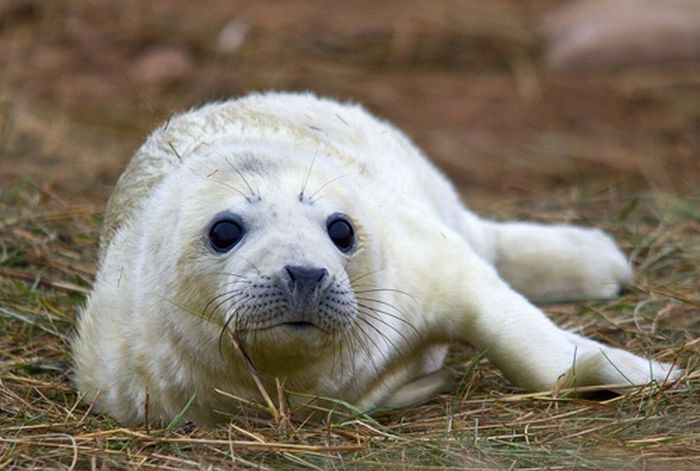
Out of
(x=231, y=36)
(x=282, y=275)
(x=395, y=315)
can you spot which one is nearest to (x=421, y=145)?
(x=231, y=36)

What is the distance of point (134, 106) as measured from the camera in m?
10.5

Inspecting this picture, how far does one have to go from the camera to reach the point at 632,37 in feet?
36.1

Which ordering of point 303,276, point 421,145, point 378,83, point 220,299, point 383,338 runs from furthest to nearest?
point 378,83 → point 421,145 → point 383,338 → point 220,299 → point 303,276

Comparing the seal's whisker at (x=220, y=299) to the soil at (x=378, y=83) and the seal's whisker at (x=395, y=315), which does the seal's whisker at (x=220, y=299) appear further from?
the soil at (x=378, y=83)

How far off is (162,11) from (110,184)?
4.65 m

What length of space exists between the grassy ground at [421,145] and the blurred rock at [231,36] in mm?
49

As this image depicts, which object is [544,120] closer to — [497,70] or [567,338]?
[497,70]

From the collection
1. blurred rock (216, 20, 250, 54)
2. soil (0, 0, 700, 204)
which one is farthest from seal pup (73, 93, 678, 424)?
blurred rock (216, 20, 250, 54)

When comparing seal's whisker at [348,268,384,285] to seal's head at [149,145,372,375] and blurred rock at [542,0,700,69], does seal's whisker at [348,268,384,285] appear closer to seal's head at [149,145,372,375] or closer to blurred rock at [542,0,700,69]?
seal's head at [149,145,372,375]

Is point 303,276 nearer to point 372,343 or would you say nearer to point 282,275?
point 282,275

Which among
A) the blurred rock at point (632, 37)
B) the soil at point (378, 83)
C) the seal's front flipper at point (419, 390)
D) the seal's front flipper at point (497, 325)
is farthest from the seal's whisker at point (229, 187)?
the blurred rock at point (632, 37)

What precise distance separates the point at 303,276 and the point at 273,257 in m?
0.14

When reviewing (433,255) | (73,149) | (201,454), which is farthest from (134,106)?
(201,454)

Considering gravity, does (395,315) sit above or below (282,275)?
below
